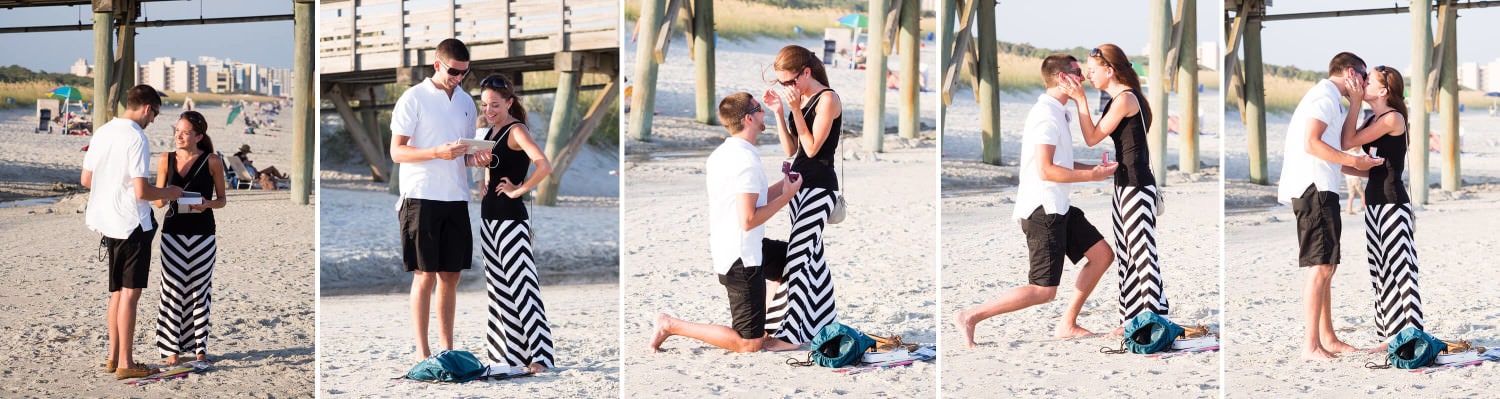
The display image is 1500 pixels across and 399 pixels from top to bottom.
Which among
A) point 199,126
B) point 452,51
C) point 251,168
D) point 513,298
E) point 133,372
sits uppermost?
point 452,51

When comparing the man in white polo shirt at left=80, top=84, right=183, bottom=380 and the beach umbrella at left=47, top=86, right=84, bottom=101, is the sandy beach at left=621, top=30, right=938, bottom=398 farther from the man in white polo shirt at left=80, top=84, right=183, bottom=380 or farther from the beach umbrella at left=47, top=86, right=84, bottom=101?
the beach umbrella at left=47, top=86, right=84, bottom=101

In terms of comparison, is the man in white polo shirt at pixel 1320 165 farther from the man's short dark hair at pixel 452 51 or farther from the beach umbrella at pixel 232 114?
the beach umbrella at pixel 232 114

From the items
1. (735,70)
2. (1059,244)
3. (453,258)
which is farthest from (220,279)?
(1059,244)

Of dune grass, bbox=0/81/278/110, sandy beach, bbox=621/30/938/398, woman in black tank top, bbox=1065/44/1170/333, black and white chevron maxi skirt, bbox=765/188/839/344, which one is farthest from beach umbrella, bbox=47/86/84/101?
woman in black tank top, bbox=1065/44/1170/333

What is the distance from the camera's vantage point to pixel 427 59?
10.0 metres

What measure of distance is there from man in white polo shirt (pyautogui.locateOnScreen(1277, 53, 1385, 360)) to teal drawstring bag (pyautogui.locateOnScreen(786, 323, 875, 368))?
1.84 meters

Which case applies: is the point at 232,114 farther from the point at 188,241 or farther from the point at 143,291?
the point at 188,241

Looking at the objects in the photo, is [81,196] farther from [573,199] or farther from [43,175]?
[573,199]

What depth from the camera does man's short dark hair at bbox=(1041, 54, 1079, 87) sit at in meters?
5.62

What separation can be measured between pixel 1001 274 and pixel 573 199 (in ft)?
26.7

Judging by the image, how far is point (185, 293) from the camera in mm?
6641

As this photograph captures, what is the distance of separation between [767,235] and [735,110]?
2676 millimetres

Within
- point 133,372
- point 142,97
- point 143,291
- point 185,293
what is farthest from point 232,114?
point 142,97

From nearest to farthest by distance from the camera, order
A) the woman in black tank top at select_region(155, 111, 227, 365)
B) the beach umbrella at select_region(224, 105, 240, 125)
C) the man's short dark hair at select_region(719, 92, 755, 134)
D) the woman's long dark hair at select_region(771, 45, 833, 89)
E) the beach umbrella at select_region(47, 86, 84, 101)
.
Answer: the man's short dark hair at select_region(719, 92, 755, 134)
the woman's long dark hair at select_region(771, 45, 833, 89)
the woman in black tank top at select_region(155, 111, 227, 365)
the beach umbrella at select_region(47, 86, 84, 101)
the beach umbrella at select_region(224, 105, 240, 125)
